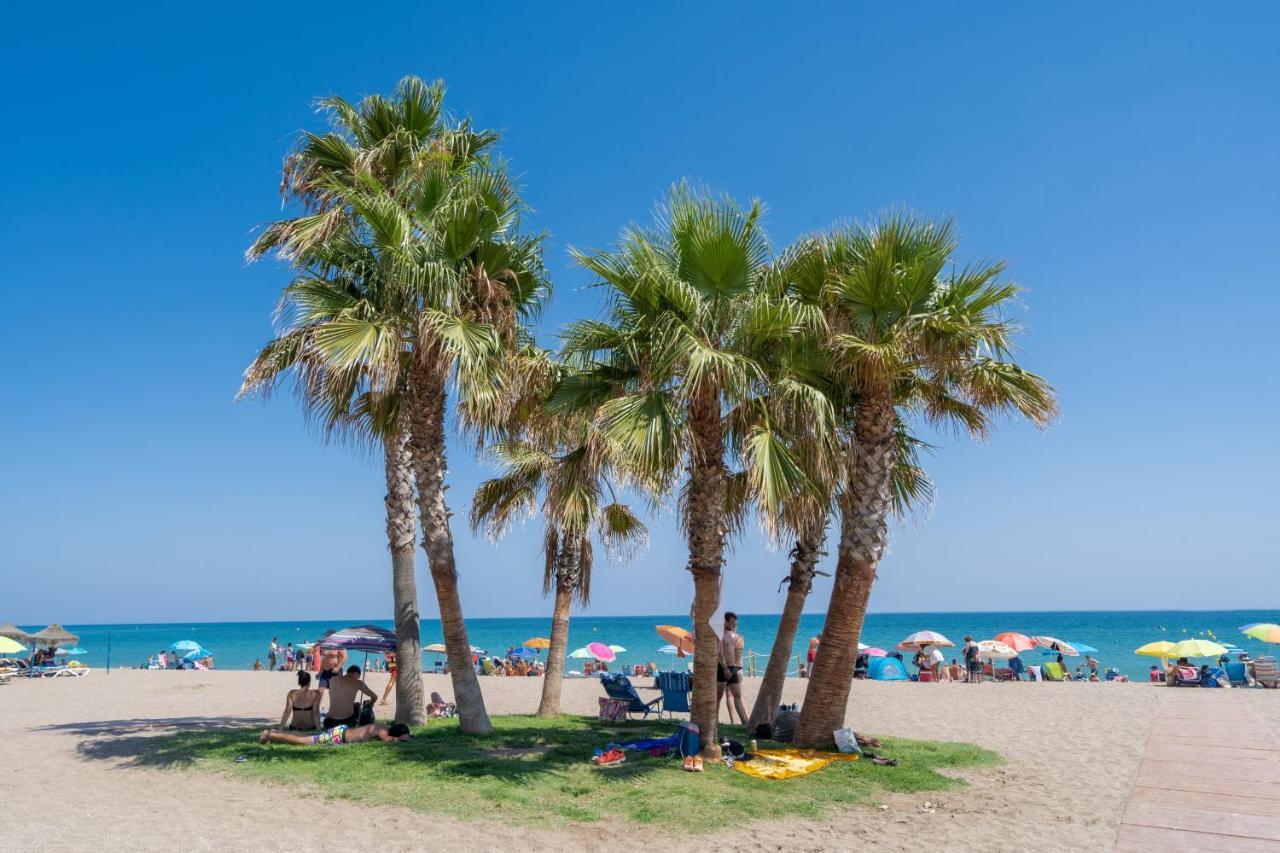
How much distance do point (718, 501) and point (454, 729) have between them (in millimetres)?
5549

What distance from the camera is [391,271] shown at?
10266mm

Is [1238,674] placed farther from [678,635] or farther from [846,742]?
[846,742]

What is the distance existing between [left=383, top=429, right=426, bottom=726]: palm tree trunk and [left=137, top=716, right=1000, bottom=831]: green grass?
41.6 inches

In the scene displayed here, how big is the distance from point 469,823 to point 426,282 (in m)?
6.16

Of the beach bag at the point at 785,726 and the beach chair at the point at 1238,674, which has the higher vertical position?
the beach bag at the point at 785,726

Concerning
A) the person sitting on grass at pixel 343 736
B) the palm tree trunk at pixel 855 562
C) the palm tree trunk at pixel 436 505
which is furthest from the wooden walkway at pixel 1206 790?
the person sitting on grass at pixel 343 736

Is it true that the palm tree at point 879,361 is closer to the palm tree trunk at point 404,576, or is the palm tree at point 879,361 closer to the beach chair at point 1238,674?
the palm tree trunk at point 404,576

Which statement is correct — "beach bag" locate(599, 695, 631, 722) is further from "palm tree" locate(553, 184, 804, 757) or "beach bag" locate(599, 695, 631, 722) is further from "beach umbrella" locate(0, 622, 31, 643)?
"beach umbrella" locate(0, 622, 31, 643)

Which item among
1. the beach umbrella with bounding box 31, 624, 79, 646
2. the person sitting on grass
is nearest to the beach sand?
the person sitting on grass

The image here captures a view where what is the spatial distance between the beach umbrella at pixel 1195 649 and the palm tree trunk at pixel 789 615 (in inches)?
692

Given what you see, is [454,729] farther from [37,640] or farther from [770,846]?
[37,640]

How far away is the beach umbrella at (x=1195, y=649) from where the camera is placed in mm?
23188

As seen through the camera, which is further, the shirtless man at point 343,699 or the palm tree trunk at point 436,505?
the shirtless man at point 343,699

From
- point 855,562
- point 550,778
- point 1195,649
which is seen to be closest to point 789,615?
point 855,562
